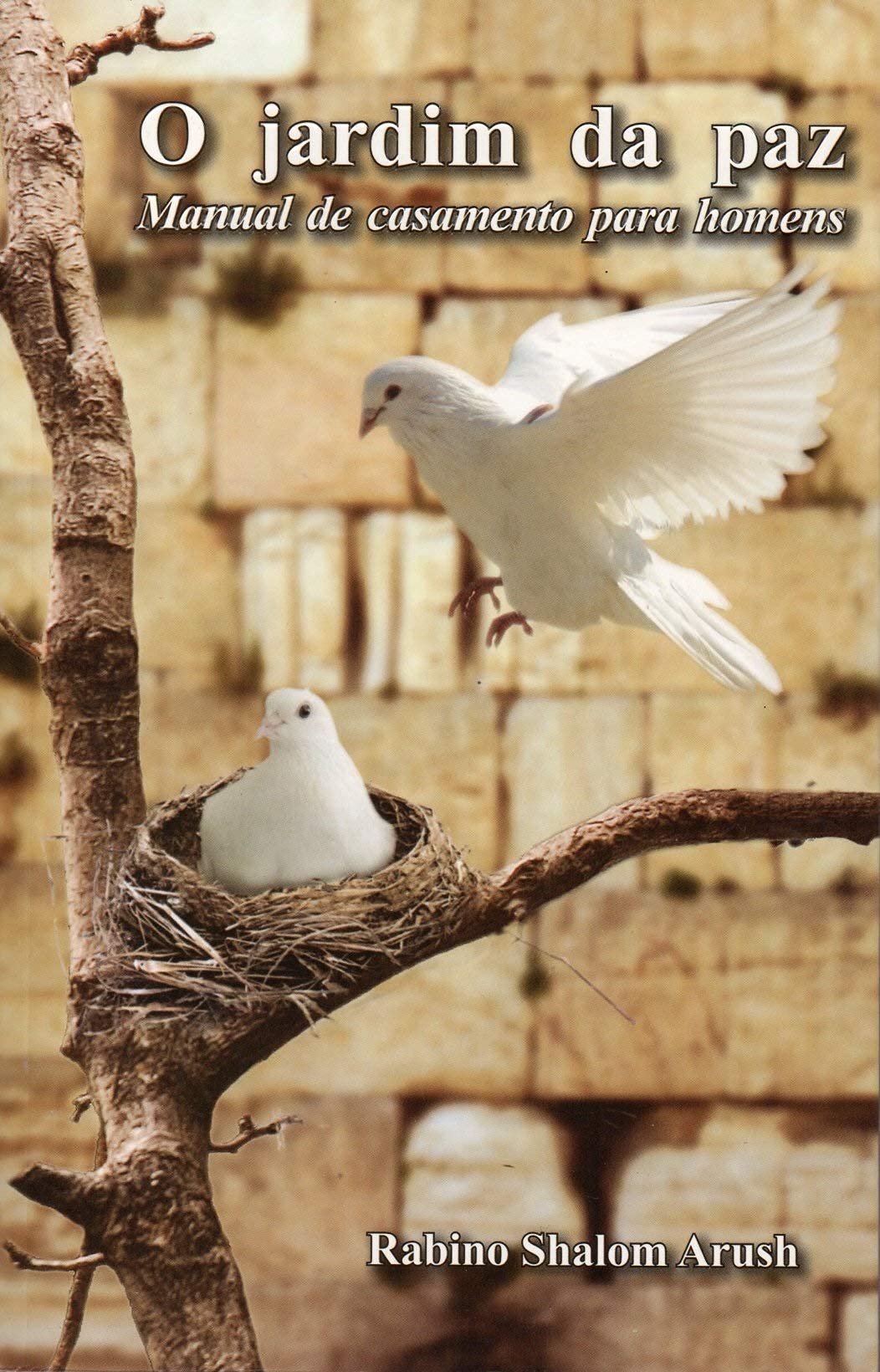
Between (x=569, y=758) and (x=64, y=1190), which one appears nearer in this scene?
(x=64, y=1190)

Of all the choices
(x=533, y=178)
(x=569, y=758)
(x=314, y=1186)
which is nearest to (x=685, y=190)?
(x=533, y=178)

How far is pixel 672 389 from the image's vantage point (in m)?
1.63

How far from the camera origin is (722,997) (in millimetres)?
2191

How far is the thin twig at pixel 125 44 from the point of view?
1.89 meters

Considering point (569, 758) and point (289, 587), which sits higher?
point (289, 587)

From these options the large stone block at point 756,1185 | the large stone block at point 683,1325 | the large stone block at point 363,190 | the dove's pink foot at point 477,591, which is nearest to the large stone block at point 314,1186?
the large stone block at point 683,1325

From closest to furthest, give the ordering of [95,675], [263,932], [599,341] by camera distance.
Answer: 1. [263,932]
2. [95,675]
3. [599,341]

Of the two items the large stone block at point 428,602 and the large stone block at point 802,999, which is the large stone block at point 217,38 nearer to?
the large stone block at point 428,602

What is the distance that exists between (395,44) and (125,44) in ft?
1.33

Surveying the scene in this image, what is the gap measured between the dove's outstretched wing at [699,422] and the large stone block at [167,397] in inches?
23.9

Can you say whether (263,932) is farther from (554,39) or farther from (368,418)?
(554,39)

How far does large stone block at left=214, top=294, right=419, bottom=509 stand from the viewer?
2158 mm

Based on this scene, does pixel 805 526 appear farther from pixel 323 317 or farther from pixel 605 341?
pixel 323 317

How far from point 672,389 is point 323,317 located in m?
0.70
